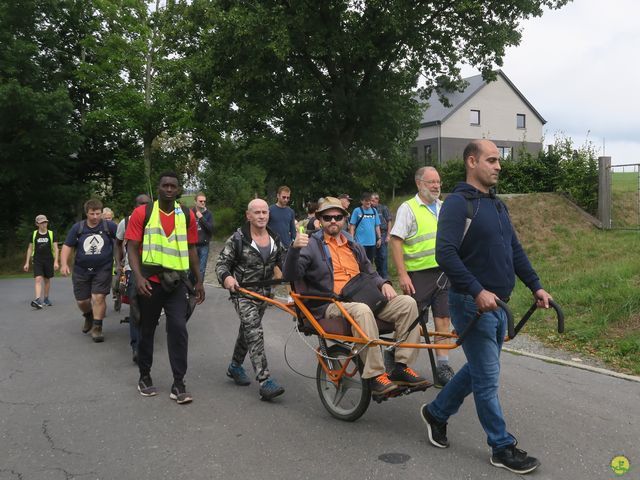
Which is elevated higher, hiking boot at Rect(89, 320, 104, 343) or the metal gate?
the metal gate

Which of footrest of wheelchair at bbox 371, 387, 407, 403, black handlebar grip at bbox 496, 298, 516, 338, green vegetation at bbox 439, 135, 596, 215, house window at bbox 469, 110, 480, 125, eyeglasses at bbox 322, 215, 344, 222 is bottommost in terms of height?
footrest of wheelchair at bbox 371, 387, 407, 403

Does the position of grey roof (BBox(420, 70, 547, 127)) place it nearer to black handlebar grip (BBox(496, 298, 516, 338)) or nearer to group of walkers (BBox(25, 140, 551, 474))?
group of walkers (BBox(25, 140, 551, 474))

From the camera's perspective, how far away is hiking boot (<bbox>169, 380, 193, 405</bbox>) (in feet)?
16.9

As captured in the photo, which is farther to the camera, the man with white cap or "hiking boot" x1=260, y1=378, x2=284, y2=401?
the man with white cap

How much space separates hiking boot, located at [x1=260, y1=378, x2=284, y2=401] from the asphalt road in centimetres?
9

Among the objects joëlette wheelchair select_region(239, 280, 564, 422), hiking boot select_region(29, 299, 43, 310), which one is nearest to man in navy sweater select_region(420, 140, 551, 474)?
joëlette wheelchair select_region(239, 280, 564, 422)

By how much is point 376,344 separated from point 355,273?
3.19 feet

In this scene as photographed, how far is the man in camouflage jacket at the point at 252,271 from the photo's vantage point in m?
5.30

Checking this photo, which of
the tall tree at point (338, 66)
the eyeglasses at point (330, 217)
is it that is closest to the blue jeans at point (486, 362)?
the eyeglasses at point (330, 217)

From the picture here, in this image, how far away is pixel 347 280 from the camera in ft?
16.1

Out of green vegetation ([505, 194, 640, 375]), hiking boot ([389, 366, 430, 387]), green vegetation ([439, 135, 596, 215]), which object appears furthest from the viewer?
green vegetation ([439, 135, 596, 215])

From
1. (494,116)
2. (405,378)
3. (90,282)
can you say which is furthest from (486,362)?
(494,116)

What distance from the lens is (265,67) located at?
20.6m

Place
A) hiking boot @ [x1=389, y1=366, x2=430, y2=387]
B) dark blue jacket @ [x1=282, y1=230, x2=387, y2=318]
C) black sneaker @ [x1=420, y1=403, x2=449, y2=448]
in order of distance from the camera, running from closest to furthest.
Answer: black sneaker @ [x1=420, y1=403, x2=449, y2=448] < hiking boot @ [x1=389, y1=366, x2=430, y2=387] < dark blue jacket @ [x1=282, y1=230, x2=387, y2=318]
